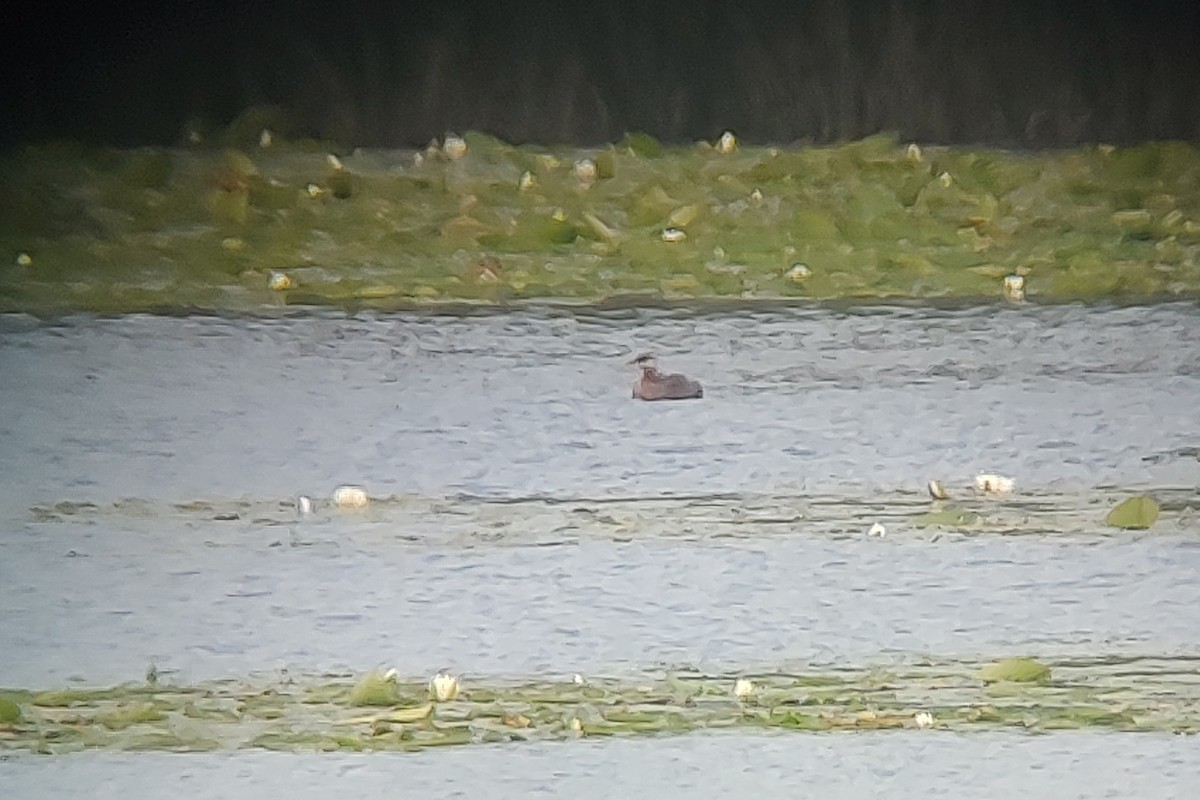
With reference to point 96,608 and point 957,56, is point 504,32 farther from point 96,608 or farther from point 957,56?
point 96,608

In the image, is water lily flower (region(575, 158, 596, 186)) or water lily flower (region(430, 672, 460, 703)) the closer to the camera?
water lily flower (region(430, 672, 460, 703))

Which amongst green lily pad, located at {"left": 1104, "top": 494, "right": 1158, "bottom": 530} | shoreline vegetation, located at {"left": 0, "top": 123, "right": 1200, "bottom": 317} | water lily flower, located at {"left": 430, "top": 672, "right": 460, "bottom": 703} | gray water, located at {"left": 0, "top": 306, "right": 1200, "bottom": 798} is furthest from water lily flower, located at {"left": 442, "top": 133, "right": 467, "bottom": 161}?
green lily pad, located at {"left": 1104, "top": 494, "right": 1158, "bottom": 530}

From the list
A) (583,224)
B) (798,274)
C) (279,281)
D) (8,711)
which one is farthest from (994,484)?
(8,711)

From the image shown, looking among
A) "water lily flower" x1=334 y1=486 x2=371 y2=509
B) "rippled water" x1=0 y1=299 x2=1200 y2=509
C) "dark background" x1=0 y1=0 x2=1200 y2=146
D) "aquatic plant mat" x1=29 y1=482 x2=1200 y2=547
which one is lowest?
"aquatic plant mat" x1=29 y1=482 x2=1200 y2=547

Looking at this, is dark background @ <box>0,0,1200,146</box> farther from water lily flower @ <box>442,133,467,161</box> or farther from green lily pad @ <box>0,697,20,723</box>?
green lily pad @ <box>0,697,20,723</box>

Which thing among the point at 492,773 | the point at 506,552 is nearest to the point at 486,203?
the point at 506,552

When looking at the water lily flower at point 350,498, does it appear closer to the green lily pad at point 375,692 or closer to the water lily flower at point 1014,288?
the green lily pad at point 375,692

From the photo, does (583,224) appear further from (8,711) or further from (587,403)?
(8,711)
